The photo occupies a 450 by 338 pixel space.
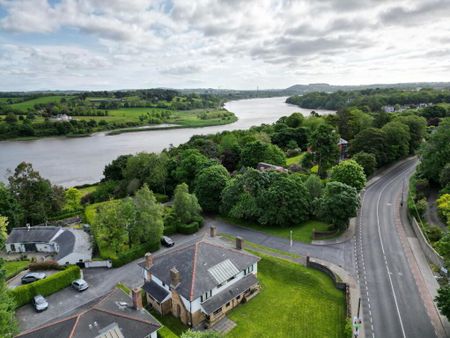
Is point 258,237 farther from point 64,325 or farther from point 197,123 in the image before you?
point 197,123

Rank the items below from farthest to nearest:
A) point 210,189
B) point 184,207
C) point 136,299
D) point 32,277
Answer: point 210,189 < point 184,207 < point 32,277 < point 136,299

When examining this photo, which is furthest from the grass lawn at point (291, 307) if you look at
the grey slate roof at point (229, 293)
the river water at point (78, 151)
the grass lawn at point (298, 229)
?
the river water at point (78, 151)

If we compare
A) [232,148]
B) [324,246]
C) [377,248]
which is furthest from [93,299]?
[232,148]

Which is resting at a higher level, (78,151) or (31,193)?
(31,193)

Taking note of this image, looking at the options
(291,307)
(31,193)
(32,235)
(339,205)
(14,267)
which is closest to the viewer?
(291,307)

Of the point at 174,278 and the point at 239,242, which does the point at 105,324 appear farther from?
the point at 239,242

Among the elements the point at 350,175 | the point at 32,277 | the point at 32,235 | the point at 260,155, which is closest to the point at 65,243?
the point at 32,235
